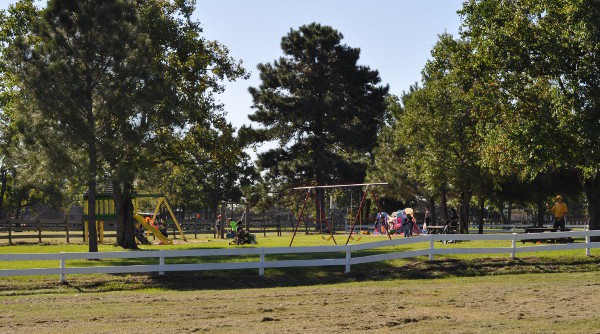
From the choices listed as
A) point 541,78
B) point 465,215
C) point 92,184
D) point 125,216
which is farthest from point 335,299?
point 465,215

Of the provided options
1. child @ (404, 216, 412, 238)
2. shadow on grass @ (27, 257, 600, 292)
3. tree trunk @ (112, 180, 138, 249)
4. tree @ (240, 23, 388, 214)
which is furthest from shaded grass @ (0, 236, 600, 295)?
tree @ (240, 23, 388, 214)

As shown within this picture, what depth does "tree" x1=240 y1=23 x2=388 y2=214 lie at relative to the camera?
6806cm

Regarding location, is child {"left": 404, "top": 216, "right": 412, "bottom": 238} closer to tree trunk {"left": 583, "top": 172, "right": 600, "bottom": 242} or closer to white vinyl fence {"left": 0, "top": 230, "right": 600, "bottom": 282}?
tree trunk {"left": 583, "top": 172, "right": 600, "bottom": 242}

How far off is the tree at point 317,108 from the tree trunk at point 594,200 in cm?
3264

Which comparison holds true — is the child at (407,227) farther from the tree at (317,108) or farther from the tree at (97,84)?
A: the tree at (317,108)

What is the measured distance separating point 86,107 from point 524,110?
16899 mm

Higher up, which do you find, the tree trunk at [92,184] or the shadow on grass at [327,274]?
the tree trunk at [92,184]

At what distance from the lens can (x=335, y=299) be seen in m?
19.4

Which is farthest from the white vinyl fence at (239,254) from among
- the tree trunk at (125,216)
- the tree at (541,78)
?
the tree trunk at (125,216)

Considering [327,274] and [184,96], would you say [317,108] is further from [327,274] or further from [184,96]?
[327,274]

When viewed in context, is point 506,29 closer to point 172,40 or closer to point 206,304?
point 172,40

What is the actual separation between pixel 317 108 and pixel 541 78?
35.9m

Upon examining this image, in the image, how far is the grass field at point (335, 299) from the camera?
49.5ft

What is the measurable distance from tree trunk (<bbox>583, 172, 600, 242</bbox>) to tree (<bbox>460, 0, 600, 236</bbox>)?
94cm
